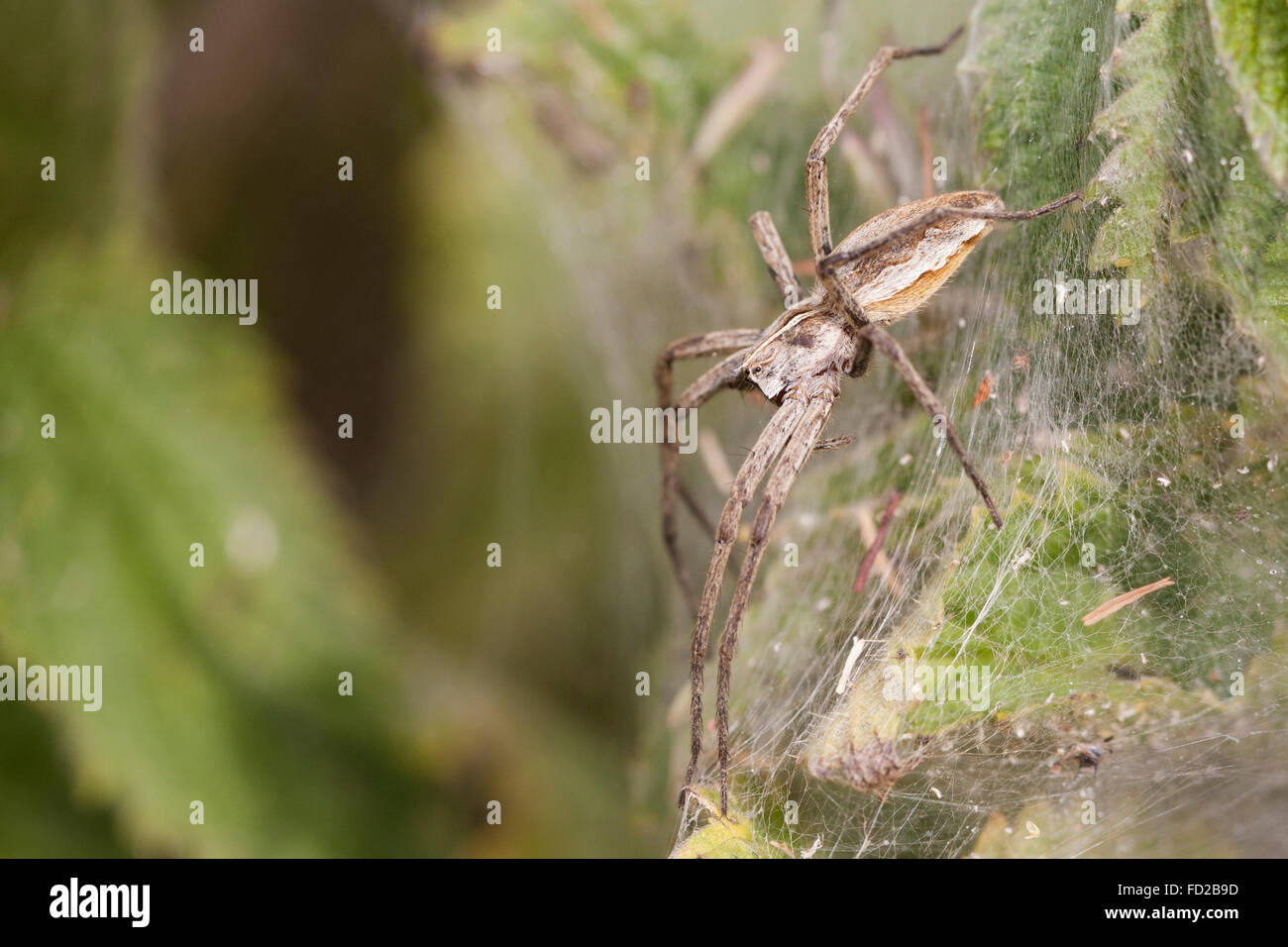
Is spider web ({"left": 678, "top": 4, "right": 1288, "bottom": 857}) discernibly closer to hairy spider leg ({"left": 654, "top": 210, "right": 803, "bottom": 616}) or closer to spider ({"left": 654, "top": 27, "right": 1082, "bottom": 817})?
spider ({"left": 654, "top": 27, "right": 1082, "bottom": 817})

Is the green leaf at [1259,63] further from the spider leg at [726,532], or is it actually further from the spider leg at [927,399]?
the spider leg at [726,532]

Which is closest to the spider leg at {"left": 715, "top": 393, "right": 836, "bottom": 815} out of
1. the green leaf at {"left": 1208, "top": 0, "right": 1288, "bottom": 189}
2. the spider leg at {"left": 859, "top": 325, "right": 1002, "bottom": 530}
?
the spider leg at {"left": 859, "top": 325, "right": 1002, "bottom": 530}

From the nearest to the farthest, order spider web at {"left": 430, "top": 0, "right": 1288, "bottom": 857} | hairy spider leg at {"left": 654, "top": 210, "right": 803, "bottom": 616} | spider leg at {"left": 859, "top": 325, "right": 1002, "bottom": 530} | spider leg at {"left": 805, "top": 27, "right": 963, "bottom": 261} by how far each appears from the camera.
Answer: spider web at {"left": 430, "top": 0, "right": 1288, "bottom": 857}, spider leg at {"left": 859, "top": 325, "right": 1002, "bottom": 530}, spider leg at {"left": 805, "top": 27, "right": 963, "bottom": 261}, hairy spider leg at {"left": 654, "top": 210, "right": 803, "bottom": 616}

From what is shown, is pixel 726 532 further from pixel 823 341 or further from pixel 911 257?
pixel 911 257

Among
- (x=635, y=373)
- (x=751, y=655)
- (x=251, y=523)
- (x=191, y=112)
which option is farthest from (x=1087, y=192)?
(x=191, y=112)

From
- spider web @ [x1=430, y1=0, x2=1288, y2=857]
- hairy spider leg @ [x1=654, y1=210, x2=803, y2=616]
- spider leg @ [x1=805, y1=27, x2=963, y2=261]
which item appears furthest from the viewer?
hairy spider leg @ [x1=654, y1=210, x2=803, y2=616]
